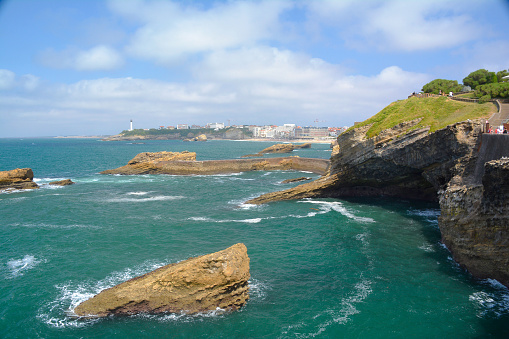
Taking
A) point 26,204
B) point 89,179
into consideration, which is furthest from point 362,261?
point 89,179

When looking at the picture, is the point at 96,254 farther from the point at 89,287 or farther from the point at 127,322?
the point at 127,322

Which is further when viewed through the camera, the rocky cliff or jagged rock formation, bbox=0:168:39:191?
jagged rock formation, bbox=0:168:39:191

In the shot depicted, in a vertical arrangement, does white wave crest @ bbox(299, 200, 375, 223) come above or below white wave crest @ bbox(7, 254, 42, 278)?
above

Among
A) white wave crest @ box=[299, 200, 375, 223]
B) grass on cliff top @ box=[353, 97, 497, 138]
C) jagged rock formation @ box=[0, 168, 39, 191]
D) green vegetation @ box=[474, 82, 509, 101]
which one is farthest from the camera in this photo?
jagged rock formation @ box=[0, 168, 39, 191]

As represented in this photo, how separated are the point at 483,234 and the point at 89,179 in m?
60.3

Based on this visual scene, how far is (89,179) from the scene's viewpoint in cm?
5984

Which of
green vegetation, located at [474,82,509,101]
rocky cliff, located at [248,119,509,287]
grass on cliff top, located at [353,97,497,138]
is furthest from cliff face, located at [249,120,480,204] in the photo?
green vegetation, located at [474,82,509,101]

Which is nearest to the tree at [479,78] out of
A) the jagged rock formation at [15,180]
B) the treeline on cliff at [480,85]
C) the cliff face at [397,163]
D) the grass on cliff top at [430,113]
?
the treeline on cliff at [480,85]

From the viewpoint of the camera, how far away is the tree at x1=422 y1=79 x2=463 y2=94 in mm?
48156

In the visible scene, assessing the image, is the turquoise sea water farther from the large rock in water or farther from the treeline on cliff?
the treeline on cliff

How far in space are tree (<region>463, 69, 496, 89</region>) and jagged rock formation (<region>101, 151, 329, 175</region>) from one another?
1071 inches

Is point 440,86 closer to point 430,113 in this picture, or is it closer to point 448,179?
point 430,113

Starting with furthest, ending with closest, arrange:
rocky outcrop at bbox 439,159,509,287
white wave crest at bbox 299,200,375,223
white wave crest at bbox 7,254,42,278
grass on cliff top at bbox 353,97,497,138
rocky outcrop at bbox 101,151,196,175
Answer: rocky outcrop at bbox 101,151,196,175 < white wave crest at bbox 299,200,375,223 < grass on cliff top at bbox 353,97,497,138 < white wave crest at bbox 7,254,42,278 < rocky outcrop at bbox 439,159,509,287

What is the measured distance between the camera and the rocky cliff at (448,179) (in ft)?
57.0
